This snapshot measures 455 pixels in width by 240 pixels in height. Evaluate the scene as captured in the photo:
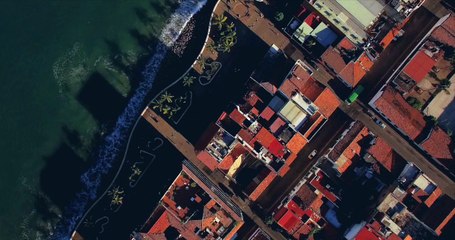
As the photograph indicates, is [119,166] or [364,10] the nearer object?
[364,10]

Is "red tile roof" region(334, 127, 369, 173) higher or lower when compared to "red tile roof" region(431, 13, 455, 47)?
lower

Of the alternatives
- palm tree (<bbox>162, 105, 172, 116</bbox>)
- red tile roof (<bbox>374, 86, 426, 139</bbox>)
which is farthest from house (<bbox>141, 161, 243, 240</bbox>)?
red tile roof (<bbox>374, 86, 426, 139</bbox>)

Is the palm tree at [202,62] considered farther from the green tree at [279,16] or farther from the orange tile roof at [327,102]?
the orange tile roof at [327,102]

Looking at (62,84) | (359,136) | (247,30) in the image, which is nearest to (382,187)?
(359,136)

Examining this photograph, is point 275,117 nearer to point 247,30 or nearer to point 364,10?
point 247,30

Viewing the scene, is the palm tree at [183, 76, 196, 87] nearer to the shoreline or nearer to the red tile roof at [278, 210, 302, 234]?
the shoreline

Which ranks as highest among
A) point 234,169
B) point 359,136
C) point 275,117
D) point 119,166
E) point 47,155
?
point 359,136
